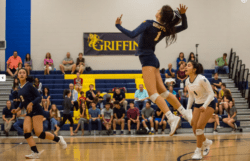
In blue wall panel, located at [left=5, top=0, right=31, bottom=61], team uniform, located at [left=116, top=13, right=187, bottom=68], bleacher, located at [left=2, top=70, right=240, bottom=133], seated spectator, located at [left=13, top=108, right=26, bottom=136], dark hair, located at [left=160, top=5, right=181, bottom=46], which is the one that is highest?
blue wall panel, located at [left=5, top=0, right=31, bottom=61]

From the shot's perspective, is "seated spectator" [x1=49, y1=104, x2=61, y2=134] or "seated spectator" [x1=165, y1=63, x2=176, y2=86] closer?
"seated spectator" [x1=49, y1=104, x2=61, y2=134]

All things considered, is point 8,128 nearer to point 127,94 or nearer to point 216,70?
point 127,94

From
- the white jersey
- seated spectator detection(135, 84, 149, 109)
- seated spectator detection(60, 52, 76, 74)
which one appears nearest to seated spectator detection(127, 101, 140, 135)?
seated spectator detection(135, 84, 149, 109)

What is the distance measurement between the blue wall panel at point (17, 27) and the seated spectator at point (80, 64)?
9.57 feet

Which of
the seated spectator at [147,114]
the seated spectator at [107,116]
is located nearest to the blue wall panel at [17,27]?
the seated spectator at [107,116]

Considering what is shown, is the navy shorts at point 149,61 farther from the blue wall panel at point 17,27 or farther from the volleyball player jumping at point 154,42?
the blue wall panel at point 17,27

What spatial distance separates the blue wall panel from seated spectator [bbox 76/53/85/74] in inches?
115

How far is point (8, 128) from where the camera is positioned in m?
10.3

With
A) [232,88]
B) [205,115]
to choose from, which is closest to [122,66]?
[232,88]

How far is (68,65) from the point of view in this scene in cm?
1496

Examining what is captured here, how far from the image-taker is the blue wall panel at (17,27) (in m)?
15.5

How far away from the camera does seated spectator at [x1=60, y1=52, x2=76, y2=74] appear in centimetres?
1455

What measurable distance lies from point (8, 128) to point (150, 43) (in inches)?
312

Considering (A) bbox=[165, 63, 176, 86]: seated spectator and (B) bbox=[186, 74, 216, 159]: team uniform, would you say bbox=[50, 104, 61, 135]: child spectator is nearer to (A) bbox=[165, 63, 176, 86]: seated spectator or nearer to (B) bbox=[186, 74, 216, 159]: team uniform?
(A) bbox=[165, 63, 176, 86]: seated spectator
